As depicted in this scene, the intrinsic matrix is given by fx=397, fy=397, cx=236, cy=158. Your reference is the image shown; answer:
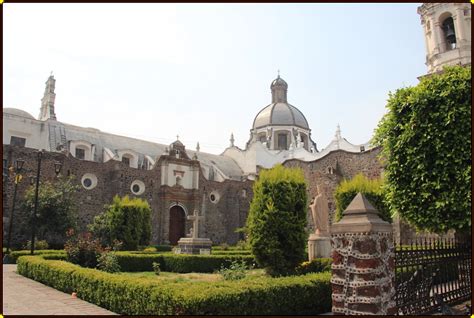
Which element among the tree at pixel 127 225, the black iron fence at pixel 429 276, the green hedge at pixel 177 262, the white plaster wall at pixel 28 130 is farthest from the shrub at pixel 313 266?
the white plaster wall at pixel 28 130

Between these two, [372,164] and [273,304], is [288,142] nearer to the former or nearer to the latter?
[372,164]

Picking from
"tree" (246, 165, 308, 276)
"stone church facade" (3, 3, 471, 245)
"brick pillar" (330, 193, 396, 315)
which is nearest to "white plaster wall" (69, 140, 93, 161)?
"stone church facade" (3, 3, 471, 245)

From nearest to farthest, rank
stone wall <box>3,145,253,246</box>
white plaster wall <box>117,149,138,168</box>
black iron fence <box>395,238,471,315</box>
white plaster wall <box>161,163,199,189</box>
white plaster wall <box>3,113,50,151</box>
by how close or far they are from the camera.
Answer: black iron fence <box>395,238,471,315</box> → stone wall <box>3,145,253,246</box> → white plaster wall <box>3,113,50,151</box> → white plaster wall <box>161,163,199,189</box> → white plaster wall <box>117,149,138,168</box>

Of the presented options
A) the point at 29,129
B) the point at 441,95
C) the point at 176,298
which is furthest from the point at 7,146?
the point at 441,95

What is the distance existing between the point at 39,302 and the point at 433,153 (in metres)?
10.5

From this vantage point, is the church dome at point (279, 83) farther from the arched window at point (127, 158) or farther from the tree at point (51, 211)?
the tree at point (51, 211)

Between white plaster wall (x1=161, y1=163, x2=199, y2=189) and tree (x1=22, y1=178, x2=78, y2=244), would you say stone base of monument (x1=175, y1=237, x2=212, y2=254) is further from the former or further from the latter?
white plaster wall (x1=161, y1=163, x2=199, y2=189)

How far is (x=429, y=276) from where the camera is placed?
318 inches

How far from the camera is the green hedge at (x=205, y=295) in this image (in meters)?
6.71

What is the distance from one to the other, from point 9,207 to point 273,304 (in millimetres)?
22815

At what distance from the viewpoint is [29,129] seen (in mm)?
31000

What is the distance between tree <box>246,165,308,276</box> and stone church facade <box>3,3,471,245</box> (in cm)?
1568

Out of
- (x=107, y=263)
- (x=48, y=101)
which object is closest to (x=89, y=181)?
(x=48, y=101)

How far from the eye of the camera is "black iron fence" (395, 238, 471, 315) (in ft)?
24.0
